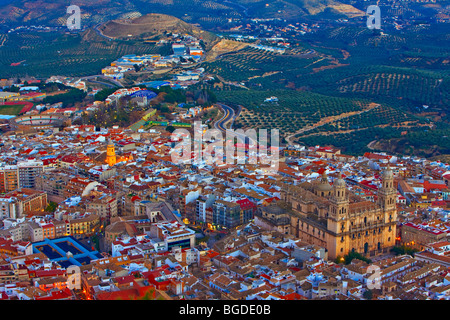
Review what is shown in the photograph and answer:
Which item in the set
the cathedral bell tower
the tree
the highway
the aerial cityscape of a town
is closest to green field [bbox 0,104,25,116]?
the aerial cityscape of a town

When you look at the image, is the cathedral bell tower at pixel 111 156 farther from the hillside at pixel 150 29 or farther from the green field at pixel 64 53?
the hillside at pixel 150 29

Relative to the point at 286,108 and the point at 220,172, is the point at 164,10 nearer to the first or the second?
the point at 286,108

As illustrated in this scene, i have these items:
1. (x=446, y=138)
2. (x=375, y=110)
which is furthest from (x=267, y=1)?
(x=446, y=138)

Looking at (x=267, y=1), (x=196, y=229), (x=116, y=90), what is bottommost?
(x=196, y=229)

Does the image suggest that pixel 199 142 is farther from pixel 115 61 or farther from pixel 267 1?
pixel 267 1

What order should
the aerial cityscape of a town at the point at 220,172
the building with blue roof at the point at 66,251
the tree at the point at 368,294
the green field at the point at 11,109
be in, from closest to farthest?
1. the tree at the point at 368,294
2. the aerial cityscape of a town at the point at 220,172
3. the building with blue roof at the point at 66,251
4. the green field at the point at 11,109

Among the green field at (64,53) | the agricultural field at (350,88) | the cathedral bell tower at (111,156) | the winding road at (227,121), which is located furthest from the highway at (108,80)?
the cathedral bell tower at (111,156)
